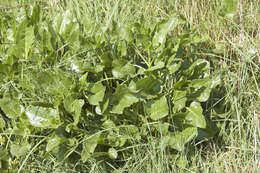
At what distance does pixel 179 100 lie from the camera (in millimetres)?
1799

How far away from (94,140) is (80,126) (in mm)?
168

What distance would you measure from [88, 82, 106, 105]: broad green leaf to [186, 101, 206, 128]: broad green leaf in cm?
46

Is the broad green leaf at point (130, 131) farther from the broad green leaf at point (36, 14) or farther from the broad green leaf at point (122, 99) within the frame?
the broad green leaf at point (36, 14)

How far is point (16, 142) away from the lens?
5.98 ft

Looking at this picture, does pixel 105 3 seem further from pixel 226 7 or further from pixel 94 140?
pixel 94 140

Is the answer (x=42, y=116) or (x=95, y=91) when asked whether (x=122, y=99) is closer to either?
(x=95, y=91)

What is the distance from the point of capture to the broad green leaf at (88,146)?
1.69m

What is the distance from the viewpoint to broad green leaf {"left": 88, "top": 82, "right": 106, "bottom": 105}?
1665 millimetres

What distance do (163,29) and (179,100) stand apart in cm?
38

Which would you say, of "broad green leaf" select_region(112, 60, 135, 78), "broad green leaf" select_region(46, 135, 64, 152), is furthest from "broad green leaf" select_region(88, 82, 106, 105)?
"broad green leaf" select_region(46, 135, 64, 152)

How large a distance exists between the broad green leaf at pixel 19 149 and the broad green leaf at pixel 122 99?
0.47 meters

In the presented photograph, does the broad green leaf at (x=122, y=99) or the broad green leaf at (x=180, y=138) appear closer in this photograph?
the broad green leaf at (x=122, y=99)

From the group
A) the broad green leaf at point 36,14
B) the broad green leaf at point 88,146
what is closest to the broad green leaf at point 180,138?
the broad green leaf at point 88,146

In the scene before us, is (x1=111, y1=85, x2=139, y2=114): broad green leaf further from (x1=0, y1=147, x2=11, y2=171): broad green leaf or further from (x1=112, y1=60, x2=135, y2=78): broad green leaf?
(x1=0, y1=147, x2=11, y2=171): broad green leaf
